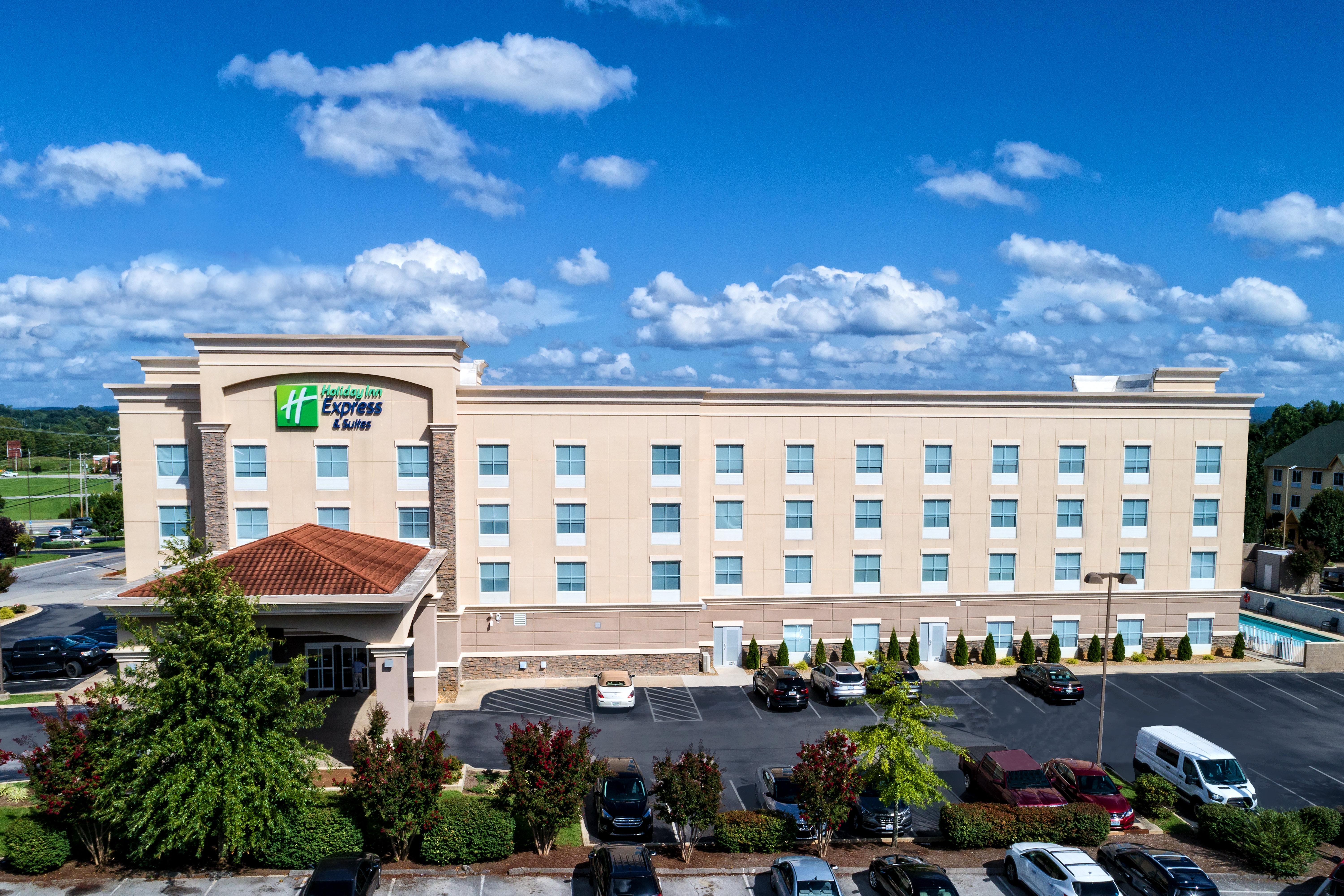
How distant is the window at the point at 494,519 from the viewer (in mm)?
38062

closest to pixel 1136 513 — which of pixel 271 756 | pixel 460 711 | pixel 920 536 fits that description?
pixel 920 536

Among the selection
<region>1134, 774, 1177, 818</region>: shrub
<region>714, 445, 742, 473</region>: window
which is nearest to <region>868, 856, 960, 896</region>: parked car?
<region>1134, 774, 1177, 818</region>: shrub

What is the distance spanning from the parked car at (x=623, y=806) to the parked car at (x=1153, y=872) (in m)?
11.5

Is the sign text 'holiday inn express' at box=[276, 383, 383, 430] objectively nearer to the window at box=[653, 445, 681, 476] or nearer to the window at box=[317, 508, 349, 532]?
the window at box=[317, 508, 349, 532]

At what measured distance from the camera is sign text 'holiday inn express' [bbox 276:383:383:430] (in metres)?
35.9

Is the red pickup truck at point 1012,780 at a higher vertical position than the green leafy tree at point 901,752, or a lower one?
lower

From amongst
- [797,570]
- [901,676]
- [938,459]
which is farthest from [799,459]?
[901,676]

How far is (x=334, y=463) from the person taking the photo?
1437 inches

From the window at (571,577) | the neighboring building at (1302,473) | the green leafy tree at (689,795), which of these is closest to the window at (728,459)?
the window at (571,577)

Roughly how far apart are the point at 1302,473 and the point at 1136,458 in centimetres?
5346

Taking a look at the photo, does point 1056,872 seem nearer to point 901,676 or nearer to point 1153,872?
point 1153,872

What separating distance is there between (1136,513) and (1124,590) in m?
3.99

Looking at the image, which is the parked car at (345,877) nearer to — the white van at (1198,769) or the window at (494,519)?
the window at (494,519)

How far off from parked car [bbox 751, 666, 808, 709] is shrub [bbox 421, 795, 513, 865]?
1507cm
